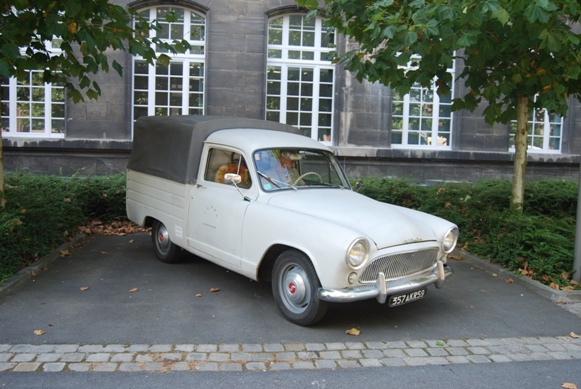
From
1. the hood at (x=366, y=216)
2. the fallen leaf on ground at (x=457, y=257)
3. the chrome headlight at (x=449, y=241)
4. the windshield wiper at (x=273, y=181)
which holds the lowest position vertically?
the fallen leaf on ground at (x=457, y=257)

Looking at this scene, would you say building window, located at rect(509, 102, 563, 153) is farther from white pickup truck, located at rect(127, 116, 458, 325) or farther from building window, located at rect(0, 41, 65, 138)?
building window, located at rect(0, 41, 65, 138)

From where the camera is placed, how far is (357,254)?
4.81 m

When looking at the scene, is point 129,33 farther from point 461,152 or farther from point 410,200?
point 461,152

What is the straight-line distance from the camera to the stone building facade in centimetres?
1398

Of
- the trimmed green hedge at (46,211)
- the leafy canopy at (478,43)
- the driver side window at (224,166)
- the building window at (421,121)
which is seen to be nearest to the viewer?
the leafy canopy at (478,43)

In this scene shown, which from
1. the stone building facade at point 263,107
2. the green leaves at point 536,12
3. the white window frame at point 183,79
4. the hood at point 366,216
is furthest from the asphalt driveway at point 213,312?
the white window frame at point 183,79

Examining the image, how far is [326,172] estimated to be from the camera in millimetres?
6555

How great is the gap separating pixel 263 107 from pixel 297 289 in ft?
32.3

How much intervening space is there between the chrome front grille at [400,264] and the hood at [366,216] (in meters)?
0.13

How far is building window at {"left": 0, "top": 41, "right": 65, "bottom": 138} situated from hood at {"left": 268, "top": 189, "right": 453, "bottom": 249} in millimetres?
10445

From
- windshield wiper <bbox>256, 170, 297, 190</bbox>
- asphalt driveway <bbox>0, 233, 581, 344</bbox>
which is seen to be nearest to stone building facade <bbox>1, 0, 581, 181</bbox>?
asphalt driveway <bbox>0, 233, 581, 344</bbox>

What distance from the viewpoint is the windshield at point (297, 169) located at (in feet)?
19.7

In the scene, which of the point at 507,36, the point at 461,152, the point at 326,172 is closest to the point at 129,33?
the point at 326,172

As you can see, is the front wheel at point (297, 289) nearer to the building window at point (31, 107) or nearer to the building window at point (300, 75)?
the building window at point (300, 75)
